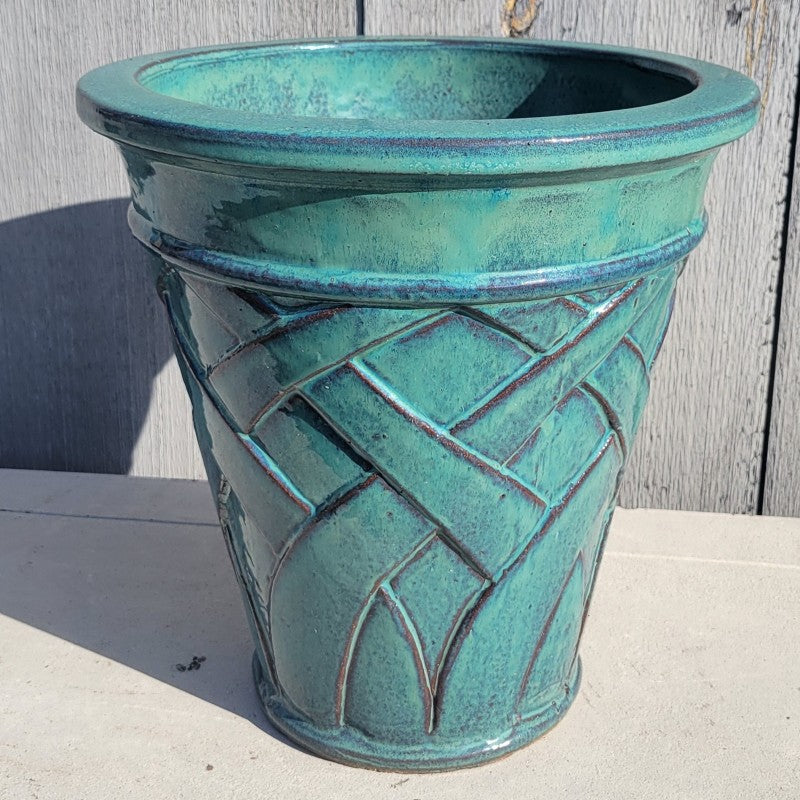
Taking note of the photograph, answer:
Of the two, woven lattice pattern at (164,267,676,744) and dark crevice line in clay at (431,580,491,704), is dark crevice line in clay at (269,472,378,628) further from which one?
dark crevice line in clay at (431,580,491,704)

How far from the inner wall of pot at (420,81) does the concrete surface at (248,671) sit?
822mm

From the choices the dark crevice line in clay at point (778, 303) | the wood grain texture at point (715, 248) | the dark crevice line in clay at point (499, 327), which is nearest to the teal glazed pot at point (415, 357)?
the dark crevice line in clay at point (499, 327)

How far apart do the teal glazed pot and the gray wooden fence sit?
42 centimetres

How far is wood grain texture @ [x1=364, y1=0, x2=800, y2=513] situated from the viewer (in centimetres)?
191

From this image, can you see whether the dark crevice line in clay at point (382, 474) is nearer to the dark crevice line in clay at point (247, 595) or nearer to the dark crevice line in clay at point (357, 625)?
the dark crevice line in clay at point (357, 625)

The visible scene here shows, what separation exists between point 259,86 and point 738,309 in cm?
98

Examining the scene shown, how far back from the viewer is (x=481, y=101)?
1773 millimetres

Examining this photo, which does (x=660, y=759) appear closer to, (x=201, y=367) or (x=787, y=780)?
(x=787, y=780)

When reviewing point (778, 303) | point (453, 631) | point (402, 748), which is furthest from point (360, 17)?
point (402, 748)

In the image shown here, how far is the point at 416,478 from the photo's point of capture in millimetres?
1241

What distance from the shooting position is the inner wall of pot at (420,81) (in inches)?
65.1

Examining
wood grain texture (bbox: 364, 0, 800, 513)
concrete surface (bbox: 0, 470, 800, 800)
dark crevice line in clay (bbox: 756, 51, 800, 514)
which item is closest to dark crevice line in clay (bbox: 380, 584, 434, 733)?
concrete surface (bbox: 0, 470, 800, 800)

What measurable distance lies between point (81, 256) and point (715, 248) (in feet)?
3.99

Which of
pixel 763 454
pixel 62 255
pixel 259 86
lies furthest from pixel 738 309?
pixel 62 255
